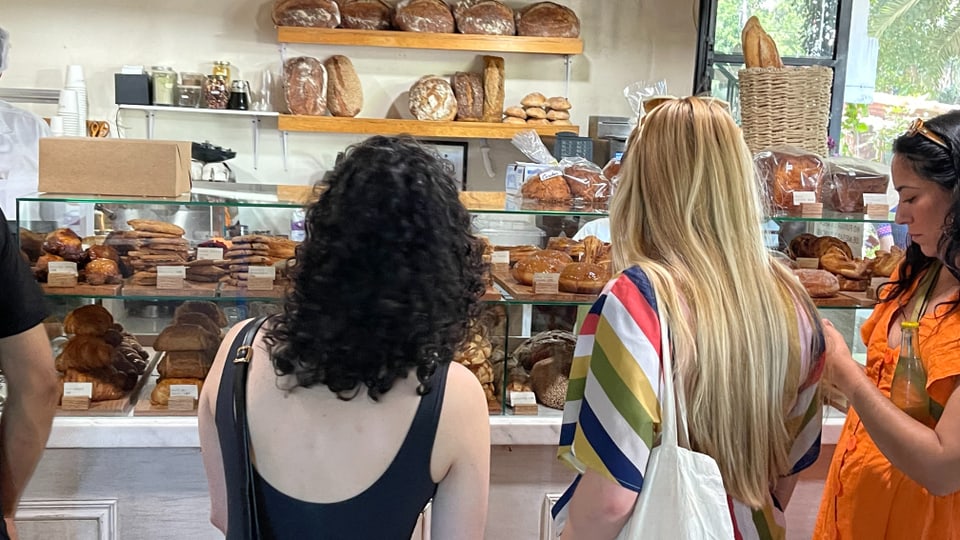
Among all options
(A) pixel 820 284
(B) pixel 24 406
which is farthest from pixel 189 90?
(A) pixel 820 284

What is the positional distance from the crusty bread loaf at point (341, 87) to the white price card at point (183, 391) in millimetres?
2582

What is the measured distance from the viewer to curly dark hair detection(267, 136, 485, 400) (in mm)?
1049

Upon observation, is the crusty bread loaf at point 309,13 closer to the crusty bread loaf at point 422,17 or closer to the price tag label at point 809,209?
the crusty bread loaf at point 422,17

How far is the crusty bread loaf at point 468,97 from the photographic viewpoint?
14.2 ft

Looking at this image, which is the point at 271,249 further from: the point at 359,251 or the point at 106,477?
the point at 359,251

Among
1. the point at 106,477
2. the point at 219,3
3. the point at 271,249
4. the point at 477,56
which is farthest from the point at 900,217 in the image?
the point at 219,3

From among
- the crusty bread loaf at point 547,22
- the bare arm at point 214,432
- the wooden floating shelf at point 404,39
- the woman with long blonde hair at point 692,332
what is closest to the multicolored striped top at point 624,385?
the woman with long blonde hair at point 692,332

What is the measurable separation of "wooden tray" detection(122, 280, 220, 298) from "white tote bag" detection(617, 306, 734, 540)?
110cm

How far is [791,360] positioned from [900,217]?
0.42 meters

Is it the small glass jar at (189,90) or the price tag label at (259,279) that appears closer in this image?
the price tag label at (259,279)

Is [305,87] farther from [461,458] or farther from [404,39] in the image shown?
[461,458]

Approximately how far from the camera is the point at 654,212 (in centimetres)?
119

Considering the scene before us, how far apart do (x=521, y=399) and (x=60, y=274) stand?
1024 millimetres

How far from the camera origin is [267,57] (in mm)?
4375
